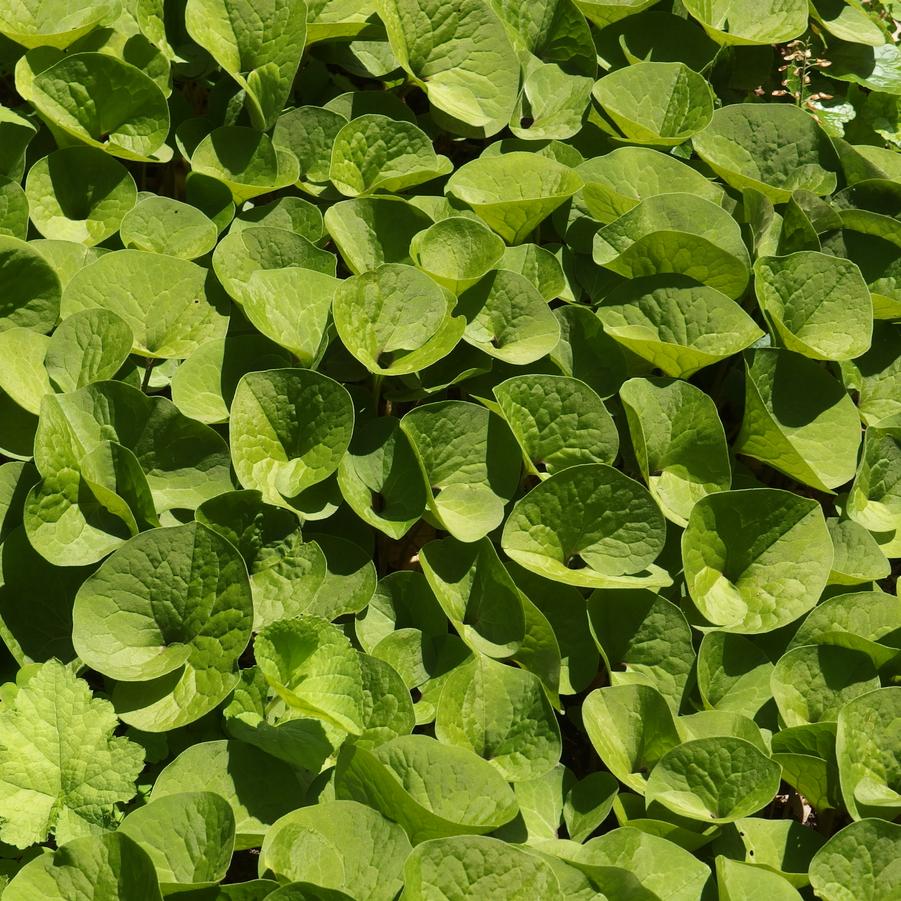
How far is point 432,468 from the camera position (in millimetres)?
1771

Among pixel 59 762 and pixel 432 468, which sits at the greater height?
pixel 432 468

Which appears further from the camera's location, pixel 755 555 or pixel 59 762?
pixel 755 555

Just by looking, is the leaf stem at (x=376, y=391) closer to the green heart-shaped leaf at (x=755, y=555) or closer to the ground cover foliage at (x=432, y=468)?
the ground cover foliage at (x=432, y=468)

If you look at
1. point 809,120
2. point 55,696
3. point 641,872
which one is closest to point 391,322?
point 55,696

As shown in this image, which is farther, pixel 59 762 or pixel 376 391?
pixel 376 391

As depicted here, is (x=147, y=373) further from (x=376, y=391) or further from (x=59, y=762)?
(x=59, y=762)

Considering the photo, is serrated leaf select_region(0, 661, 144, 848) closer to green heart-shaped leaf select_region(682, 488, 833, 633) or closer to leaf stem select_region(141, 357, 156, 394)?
leaf stem select_region(141, 357, 156, 394)

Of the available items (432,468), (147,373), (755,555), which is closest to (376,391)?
(432,468)

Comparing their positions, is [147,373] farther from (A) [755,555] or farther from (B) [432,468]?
(A) [755,555]

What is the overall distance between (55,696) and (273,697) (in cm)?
31

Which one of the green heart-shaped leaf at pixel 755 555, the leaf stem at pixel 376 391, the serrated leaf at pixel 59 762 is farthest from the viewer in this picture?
the leaf stem at pixel 376 391

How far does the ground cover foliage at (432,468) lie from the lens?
56.1 inches

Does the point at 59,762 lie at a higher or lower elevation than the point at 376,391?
lower

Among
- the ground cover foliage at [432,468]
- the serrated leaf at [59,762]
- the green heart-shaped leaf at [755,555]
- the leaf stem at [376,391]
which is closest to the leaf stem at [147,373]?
the ground cover foliage at [432,468]
